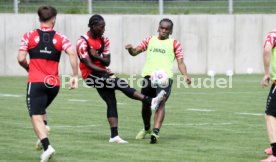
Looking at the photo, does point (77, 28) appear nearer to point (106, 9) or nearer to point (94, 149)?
point (106, 9)

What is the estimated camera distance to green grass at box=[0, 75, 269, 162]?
12672mm

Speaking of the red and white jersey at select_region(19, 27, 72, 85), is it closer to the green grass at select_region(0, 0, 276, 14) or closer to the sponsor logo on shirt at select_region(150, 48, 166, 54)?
the sponsor logo on shirt at select_region(150, 48, 166, 54)

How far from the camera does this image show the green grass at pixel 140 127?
12.7 metres

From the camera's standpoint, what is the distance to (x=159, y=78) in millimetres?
14844

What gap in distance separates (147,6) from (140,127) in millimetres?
19922

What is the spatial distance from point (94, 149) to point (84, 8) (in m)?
23.0

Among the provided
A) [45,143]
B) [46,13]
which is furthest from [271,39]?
[45,143]

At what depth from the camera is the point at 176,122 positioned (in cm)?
1772

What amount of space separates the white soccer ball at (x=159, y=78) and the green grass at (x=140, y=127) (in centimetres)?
96

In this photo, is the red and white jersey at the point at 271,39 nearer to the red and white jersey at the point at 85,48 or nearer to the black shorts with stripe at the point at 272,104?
the black shorts with stripe at the point at 272,104

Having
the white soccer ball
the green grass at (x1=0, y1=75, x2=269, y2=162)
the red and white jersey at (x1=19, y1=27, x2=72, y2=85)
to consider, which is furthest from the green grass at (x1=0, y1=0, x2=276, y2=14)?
the red and white jersey at (x1=19, y1=27, x2=72, y2=85)

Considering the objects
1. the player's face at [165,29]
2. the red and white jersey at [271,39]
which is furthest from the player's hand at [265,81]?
the player's face at [165,29]

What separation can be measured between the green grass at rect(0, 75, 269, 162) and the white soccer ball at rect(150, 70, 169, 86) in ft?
3.16

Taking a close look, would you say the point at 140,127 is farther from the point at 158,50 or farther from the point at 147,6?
the point at 147,6
